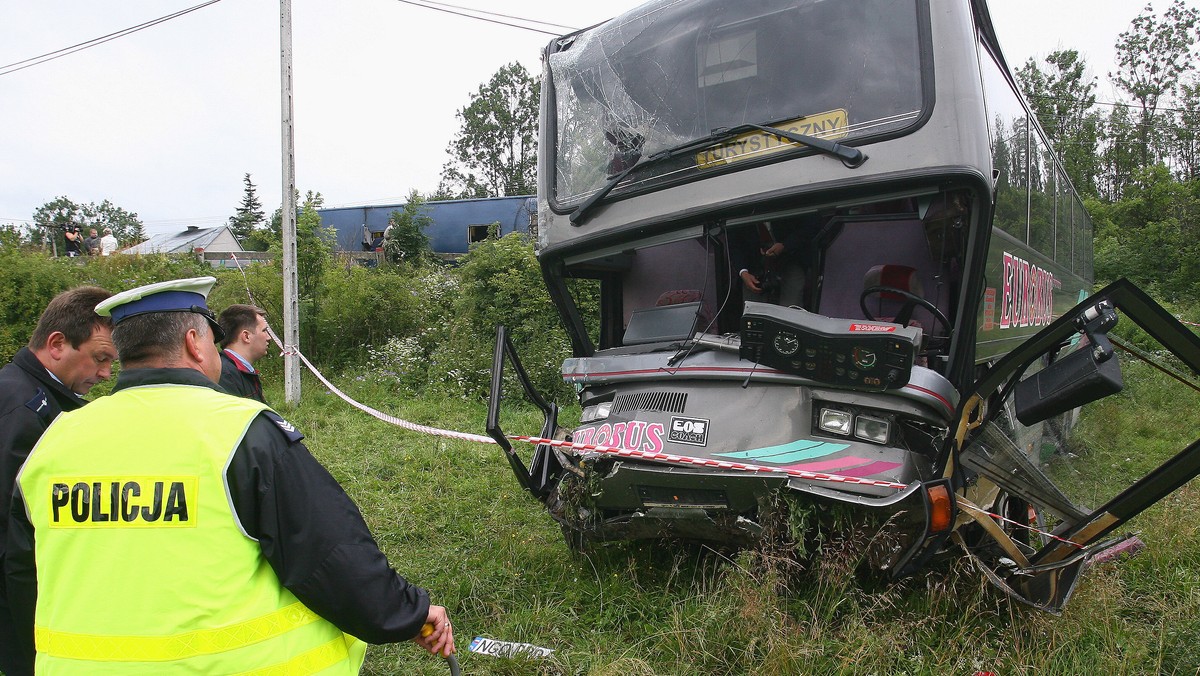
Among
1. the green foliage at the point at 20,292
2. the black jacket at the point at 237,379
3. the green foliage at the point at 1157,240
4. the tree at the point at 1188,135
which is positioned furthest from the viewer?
the tree at the point at 1188,135

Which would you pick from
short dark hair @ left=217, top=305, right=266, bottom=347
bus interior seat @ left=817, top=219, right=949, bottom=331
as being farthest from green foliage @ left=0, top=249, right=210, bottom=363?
bus interior seat @ left=817, top=219, right=949, bottom=331

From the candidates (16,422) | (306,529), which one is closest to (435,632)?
(306,529)

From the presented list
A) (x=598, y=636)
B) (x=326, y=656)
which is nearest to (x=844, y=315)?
(x=598, y=636)

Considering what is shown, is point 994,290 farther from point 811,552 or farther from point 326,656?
point 326,656

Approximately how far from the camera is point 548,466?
163 inches

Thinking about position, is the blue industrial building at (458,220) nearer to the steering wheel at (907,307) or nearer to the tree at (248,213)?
the steering wheel at (907,307)

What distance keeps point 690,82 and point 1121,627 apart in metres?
3.52

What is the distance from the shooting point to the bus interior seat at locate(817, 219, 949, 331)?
4406 millimetres

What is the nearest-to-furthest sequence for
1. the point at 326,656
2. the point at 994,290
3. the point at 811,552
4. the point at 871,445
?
the point at 326,656, the point at 871,445, the point at 811,552, the point at 994,290

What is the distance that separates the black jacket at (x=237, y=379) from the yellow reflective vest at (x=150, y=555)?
233 cm

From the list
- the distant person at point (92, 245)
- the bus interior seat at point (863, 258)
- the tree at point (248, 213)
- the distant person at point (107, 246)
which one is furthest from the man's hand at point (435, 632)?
the tree at point (248, 213)

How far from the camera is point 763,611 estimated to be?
10.5 feet

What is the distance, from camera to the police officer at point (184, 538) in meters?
1.59

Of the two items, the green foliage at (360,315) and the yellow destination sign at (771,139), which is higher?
the yellow destination sign at (771,139)
